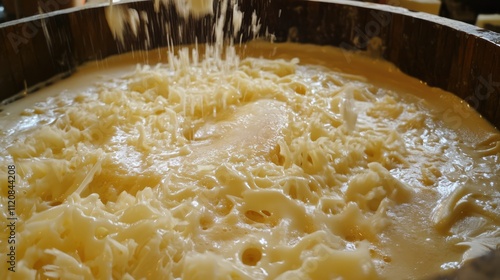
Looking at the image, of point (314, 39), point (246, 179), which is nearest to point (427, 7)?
point (314, 39)

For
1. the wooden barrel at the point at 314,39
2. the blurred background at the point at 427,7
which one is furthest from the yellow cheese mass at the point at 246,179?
the blurred background at the point at 427,7

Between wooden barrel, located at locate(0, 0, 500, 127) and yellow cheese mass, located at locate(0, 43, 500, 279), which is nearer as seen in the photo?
yellow cheese mass, located at locate(0, 43, 500, 279)

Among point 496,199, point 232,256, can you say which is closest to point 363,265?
point 232,256

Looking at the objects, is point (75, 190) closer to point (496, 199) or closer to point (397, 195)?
point (397, 195)

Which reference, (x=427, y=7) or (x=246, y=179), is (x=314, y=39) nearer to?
(x=246, y=179)

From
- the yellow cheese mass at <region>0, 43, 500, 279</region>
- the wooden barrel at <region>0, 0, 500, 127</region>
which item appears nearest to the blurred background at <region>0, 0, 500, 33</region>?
the wooden barrel at <region>0, 0, 500, 127</region>

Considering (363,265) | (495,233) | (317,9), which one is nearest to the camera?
(363,265)

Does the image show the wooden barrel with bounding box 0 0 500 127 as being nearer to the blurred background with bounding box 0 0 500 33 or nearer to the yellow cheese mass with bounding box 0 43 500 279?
the yellow cheese mass with bounding box 0 43 500 279

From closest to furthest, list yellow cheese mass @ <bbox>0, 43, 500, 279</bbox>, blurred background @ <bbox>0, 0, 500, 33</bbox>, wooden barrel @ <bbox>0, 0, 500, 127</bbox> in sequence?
yellow cheese mass @ <bbox>0, 43, 500, 279</bbox> → wooden barrel @ <bbox>0, 0, 500, 127</bbox> → blurred background @ <bbox>0, 0, 500, 33</bbox>
